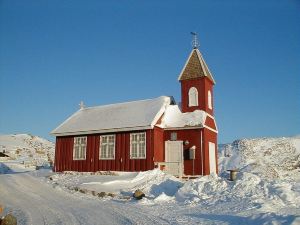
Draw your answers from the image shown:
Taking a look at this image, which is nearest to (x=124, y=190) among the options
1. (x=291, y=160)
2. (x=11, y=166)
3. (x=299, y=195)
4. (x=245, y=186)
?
(x=245, y=186)

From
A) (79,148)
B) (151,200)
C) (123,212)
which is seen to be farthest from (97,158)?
(123,212)

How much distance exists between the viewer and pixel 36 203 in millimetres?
14484

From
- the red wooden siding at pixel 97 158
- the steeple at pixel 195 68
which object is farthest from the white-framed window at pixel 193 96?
the red wooden siding at pixel 97 158

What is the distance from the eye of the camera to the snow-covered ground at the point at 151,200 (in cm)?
1059

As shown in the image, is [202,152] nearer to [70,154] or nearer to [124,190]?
[124,190]

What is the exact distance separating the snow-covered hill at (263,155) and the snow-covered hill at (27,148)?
76.2 feet

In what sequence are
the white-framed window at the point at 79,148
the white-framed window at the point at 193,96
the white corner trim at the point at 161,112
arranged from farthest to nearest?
the white-framed window at the point at 79,148, the white-framed window at the point at 193,96, the white corner trim at the point at 161,112

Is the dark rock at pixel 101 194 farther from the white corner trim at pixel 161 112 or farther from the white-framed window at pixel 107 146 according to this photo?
the white-framed window at pixel 107 146

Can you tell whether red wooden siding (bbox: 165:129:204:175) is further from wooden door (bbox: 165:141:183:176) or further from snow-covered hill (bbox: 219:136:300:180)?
snow-covered hill (bbox: 219:136:300:180)

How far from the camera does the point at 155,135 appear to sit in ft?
74.5

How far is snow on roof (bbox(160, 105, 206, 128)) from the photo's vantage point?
23.0 metres

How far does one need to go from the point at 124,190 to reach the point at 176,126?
7071 millimetres

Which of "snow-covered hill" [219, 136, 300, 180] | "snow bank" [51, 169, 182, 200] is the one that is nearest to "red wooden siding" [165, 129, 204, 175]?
"snow bank" [51, 169, 182, 200]

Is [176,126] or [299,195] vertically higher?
[176,126]
